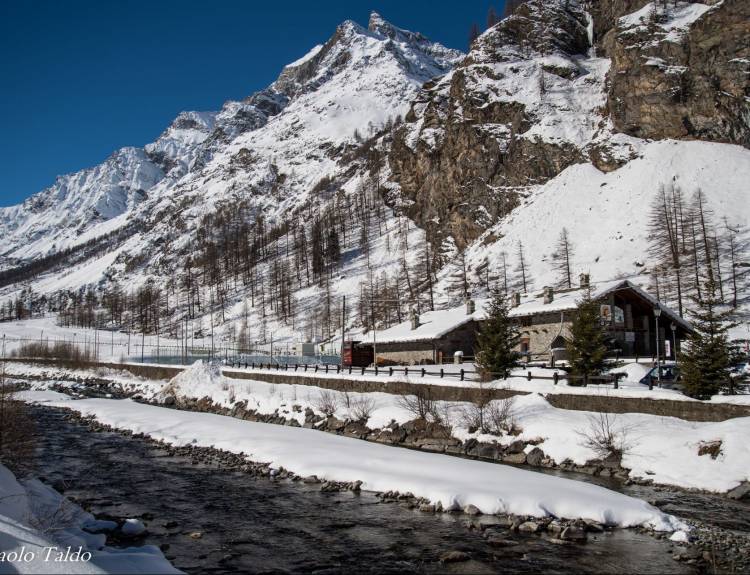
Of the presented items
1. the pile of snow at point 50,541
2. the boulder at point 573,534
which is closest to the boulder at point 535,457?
the boulder at point 573,534

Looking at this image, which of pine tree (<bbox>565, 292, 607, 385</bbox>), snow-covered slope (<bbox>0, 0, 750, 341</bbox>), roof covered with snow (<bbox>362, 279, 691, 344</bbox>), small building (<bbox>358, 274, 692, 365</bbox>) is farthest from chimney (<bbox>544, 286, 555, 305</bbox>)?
snow-covered slope (<bbox>0, 0, 750, 341</bbox>)

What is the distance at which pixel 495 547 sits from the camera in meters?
15.3

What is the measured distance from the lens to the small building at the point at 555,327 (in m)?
44.9

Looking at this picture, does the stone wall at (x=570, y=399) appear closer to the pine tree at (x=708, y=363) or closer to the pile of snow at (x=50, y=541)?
the pine tree at (x=708, y=363)

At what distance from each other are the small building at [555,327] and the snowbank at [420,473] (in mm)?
18709

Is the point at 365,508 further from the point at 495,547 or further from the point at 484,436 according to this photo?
the point at 484,436

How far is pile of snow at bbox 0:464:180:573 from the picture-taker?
8320 mm

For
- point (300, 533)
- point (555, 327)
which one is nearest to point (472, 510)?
point (300, 533)

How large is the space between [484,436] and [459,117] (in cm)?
10116

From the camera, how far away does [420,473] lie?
75.0ft

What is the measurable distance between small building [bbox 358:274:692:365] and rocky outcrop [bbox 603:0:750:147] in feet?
183

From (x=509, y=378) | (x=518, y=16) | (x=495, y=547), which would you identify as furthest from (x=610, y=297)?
(x=518, y=16)

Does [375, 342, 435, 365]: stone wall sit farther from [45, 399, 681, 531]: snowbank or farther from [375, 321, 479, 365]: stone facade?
[45, 399, 681, 531]: snowbank

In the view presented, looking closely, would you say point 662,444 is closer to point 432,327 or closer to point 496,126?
point 432,327
